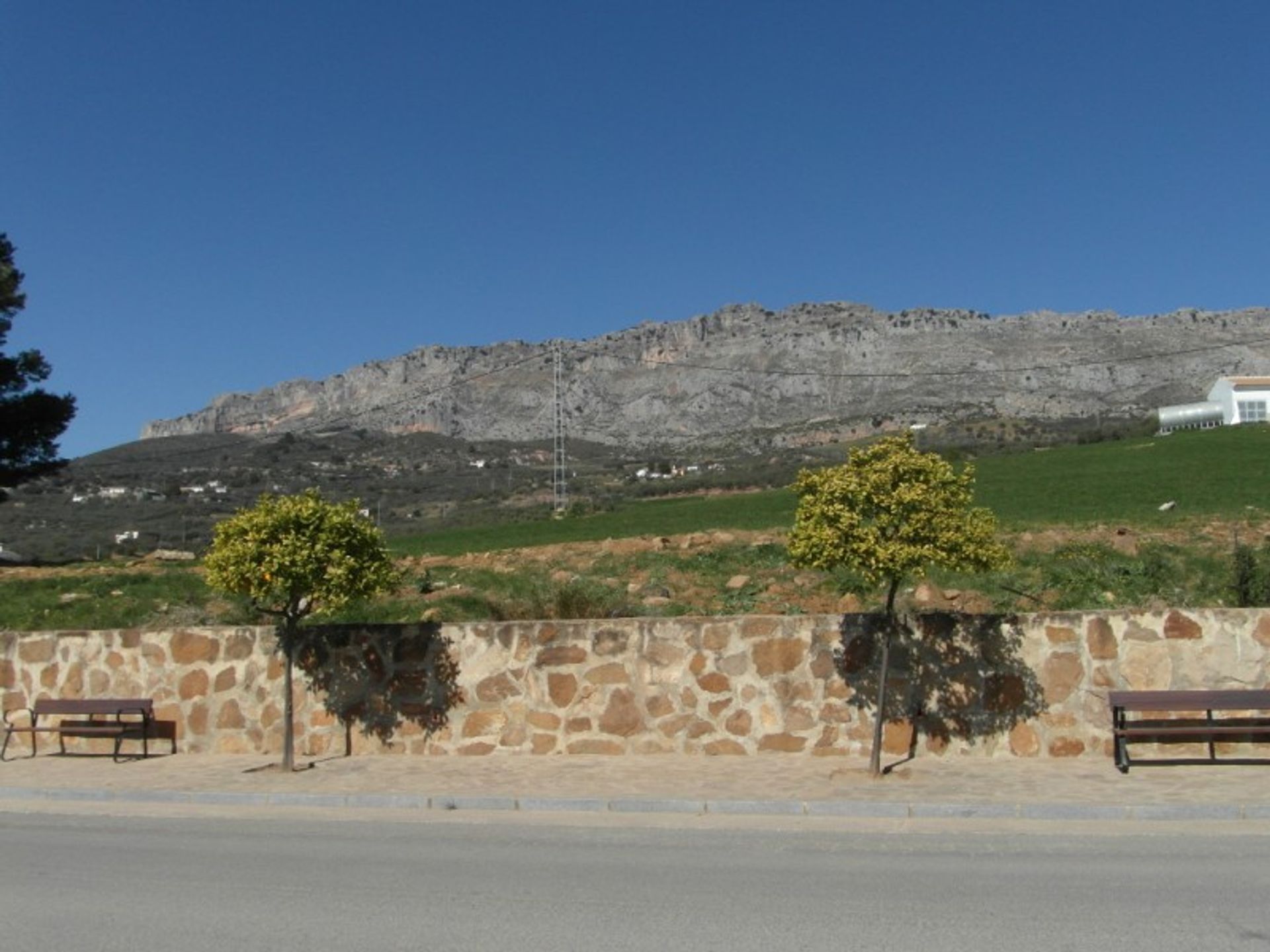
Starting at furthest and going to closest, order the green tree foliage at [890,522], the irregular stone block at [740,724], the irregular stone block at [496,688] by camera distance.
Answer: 1. the irregular stone block at [496,688]
2. the irregular stone block at [740,724]
3. the green tree foliage at [890,522]

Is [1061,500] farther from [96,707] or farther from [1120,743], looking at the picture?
[96,707]

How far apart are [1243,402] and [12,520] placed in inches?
3262

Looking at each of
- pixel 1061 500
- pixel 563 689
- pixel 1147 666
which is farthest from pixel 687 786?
pixel 1061 500

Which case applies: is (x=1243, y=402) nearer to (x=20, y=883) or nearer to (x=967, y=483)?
(x=967, y=483)

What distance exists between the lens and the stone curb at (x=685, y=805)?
9.55m

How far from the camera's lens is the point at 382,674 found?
525 inches

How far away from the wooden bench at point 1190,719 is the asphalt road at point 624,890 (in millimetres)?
2365

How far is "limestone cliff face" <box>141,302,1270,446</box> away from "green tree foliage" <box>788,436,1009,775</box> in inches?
3800

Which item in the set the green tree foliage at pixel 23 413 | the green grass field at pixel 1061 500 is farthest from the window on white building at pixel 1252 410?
the green tree foliage at pixel 23 413

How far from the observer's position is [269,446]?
91188mm

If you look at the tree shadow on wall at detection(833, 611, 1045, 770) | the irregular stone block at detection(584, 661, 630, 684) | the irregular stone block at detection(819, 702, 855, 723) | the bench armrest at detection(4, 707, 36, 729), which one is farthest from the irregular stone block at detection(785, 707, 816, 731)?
the bench armrest at detection(4, 707, 36, 729)

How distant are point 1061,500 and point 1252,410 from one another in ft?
183

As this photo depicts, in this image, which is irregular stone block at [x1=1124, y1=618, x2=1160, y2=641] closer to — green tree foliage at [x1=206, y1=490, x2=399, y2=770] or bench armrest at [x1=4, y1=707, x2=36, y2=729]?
green tree foliage at [x1=206, y1=490, x2=399, y2=770]

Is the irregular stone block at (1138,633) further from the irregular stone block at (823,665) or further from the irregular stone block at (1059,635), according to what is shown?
the irregular stone block at (823,665)
